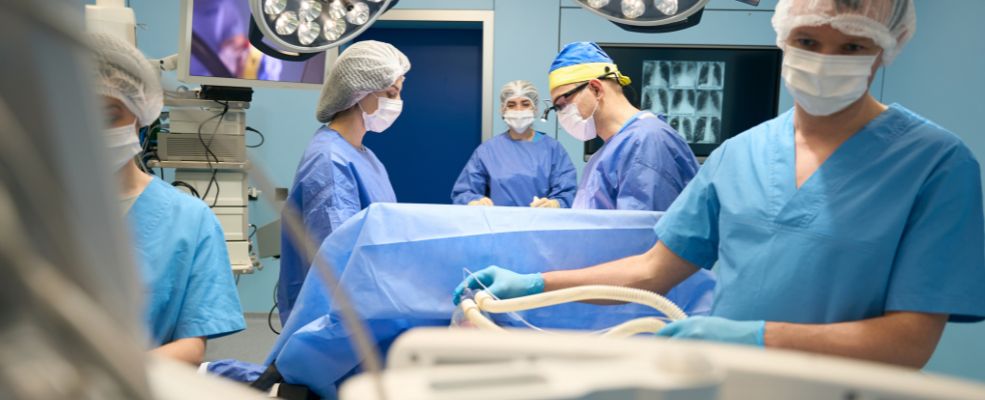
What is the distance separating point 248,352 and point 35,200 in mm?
3778

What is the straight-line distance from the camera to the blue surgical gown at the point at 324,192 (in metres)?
2.01

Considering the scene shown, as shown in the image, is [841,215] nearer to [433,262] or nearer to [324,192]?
[433,262]

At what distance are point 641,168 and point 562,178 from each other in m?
1.81

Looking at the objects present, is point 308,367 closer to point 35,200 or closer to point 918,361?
point 918,361

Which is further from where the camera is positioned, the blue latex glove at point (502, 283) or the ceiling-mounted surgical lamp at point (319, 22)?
the ceiling-mounted surgical lamp at point (319, 22)

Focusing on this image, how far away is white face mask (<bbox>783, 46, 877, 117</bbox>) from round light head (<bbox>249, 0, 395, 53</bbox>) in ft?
3.54

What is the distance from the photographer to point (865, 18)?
108 centimetres

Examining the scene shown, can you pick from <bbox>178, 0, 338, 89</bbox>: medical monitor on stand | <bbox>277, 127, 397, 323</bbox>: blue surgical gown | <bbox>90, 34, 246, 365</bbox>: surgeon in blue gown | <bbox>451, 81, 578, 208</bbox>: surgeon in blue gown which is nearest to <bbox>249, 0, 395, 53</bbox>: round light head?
<bbox>277, 127, 397, 323</bbox>: blue surgical gown

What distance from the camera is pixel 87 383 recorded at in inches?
9.5

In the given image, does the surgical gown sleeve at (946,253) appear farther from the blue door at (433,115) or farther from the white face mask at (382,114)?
the blue door at (433,115)

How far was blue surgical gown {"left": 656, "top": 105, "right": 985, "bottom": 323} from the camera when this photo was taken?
3.33 ft

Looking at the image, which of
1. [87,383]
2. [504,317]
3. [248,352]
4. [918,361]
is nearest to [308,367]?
[504,317]

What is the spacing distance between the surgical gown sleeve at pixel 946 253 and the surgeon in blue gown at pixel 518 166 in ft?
8.27

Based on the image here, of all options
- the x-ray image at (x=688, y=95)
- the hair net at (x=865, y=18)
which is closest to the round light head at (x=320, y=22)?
the hair net at (x=865, y=18)
